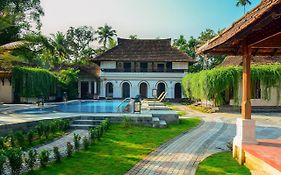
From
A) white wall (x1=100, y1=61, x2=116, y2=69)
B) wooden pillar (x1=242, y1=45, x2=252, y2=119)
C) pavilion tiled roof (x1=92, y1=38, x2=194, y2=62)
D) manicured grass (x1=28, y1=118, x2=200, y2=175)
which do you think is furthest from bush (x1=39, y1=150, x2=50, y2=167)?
white wall (x1=100, y1=61, x2=116, y2=69)

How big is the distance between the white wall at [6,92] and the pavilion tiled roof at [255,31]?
22.2 meters

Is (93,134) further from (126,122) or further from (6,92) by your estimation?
(6,92)

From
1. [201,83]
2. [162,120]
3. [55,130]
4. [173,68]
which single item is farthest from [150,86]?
[55,130]

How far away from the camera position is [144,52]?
39.8m

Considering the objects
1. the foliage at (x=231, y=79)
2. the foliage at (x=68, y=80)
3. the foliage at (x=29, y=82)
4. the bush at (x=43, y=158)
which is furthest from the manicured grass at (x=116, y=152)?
the foliage at (x=68, y=80)

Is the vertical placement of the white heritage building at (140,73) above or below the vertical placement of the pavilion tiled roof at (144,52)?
below

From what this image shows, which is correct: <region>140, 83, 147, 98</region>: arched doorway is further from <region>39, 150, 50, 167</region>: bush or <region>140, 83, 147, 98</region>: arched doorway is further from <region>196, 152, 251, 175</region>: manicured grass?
<region>39, 150, 50, 167</region>: bush

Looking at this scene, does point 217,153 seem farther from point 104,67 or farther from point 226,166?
point 104,67

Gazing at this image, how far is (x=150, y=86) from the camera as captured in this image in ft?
127

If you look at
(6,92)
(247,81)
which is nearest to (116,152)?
(247,81)

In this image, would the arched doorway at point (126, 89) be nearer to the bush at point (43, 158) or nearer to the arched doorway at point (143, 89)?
the arched doorway at point (143, 89)

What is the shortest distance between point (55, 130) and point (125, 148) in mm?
Answer: 3637

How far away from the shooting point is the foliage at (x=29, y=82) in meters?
26.5

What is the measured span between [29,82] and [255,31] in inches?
900
